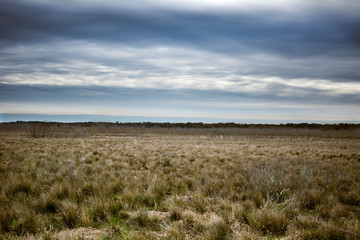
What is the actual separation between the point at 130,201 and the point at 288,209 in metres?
3.31

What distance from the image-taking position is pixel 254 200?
5156 millimetres

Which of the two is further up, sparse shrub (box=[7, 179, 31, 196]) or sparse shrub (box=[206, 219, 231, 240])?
sparse shrub (box=[206, 219, 231, 240])

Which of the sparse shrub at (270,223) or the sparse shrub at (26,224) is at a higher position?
the sparse shrub at (270,223)

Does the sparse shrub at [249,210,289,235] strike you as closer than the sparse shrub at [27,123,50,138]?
Yes

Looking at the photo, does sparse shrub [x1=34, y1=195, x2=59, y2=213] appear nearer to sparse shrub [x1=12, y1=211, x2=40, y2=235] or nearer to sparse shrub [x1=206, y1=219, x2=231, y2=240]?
sparse shrub [x1=12, y1=211, x2=40, y2=235]

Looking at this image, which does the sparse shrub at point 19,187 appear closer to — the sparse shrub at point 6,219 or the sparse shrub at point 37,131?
the sparse shrub at point 6,219

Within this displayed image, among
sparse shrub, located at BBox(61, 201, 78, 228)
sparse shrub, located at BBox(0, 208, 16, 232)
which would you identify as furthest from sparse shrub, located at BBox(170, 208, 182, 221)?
sparse shrub, located at BBox(0, 208, 16, 232)

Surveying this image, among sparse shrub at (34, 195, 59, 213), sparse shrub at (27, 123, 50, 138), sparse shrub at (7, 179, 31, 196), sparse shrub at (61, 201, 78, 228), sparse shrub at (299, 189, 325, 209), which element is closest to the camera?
sparse shrub at (61, 201, 78, 228)

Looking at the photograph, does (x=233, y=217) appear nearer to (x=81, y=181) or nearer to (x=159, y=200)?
(x=159, y=200)

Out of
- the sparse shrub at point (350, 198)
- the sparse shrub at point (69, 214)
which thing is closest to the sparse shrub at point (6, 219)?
the sparse shrub at point (69, 214)

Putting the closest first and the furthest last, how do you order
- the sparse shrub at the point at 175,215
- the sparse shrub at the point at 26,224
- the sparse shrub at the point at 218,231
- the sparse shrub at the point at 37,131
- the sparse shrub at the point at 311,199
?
the sparse shrub at the point at 218,231 < the sparse shrub at the point at 26,224 < the sparse shrub at the point at 175,215 < the sparse shrub at the point at 311,199 < the sparse shrub at the point at 37,131

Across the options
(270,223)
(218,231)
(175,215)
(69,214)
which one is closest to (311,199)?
(270,223)

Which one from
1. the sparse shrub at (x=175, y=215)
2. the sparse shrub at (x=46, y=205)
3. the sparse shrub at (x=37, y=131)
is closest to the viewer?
the sparse shrub at (x=175, y=215)

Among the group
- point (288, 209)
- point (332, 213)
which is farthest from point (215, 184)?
point (332, 213)
